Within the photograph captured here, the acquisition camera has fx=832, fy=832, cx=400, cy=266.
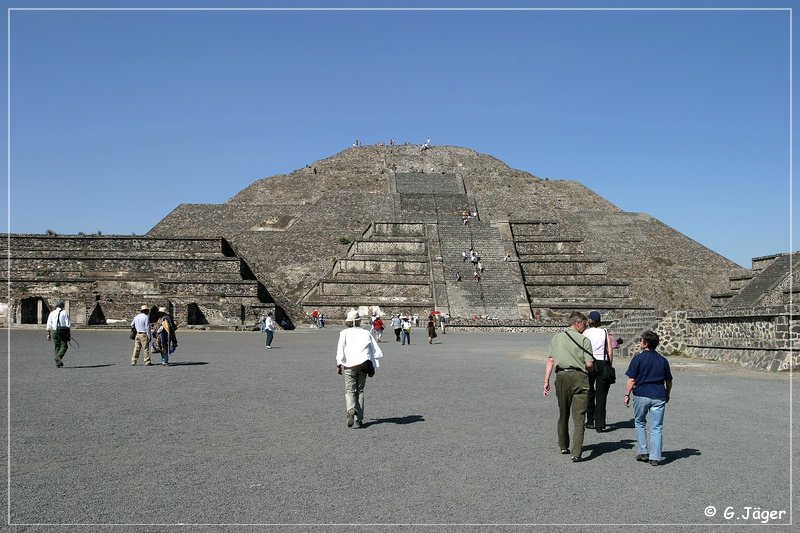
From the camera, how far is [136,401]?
11.7m

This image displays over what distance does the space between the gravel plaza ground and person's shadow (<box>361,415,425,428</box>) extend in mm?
75

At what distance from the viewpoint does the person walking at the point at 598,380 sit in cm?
1012

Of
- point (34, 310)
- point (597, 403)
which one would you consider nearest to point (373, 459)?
point (597, 403)

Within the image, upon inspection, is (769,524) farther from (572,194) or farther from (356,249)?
(572,194)

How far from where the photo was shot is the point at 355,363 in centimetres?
1009

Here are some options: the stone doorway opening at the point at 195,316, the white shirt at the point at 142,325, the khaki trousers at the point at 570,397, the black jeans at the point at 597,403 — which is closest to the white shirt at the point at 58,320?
the white shirt at the point at 142,325

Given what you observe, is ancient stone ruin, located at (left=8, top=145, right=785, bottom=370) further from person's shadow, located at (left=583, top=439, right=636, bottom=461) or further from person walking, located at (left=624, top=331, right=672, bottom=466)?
person walking, located at (left=624, top=331, right=672, bottom=466)

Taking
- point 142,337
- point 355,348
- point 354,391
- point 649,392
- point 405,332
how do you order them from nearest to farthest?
1. point 649,392
2. point 354,391
3. point 355,348
4. point 142,337
5. point 405,332

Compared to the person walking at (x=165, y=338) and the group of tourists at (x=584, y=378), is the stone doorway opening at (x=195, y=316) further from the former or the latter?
the group of tourists at (x=584, y=378)

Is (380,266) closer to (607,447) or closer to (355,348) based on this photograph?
(355,348)

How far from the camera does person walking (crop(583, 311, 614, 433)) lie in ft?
33.2

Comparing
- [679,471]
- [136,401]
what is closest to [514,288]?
[136,401]

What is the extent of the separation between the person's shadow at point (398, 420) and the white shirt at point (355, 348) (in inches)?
28.6

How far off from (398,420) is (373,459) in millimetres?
2524
